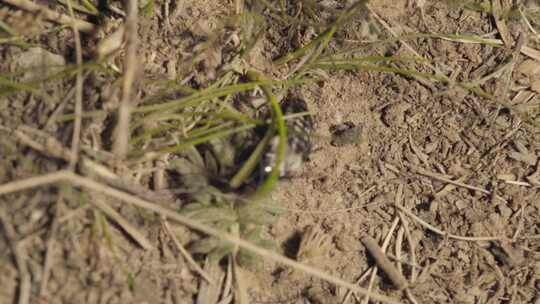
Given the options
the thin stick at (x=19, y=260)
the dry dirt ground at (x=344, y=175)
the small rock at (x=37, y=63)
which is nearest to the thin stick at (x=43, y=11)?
the dry dirt ground at (x=344, y=175)

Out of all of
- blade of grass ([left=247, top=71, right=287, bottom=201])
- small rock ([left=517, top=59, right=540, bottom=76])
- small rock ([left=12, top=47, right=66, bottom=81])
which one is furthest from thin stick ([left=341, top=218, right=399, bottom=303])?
small rock ([left=12, top=47, right=66, bottom=81])

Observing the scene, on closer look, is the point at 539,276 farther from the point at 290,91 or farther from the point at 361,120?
the point at 290,91

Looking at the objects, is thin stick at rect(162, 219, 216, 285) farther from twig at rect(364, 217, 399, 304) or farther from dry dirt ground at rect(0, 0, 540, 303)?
twig at rect(364, 217, 399, 304)

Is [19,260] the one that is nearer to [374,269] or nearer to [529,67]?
[374,269]

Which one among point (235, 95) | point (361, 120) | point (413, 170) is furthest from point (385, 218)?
point (235, 95)

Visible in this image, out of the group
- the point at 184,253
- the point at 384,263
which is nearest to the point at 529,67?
the point at 384,263

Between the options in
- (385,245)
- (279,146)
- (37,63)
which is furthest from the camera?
(385,245)
